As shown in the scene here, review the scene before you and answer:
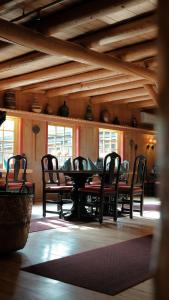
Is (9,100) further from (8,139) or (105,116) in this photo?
(105,116)

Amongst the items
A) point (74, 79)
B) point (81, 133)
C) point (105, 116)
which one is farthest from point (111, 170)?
point (105, 116)

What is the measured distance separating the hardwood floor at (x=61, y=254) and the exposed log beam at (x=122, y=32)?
247cm

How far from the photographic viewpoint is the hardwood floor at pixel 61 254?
7.05 feet

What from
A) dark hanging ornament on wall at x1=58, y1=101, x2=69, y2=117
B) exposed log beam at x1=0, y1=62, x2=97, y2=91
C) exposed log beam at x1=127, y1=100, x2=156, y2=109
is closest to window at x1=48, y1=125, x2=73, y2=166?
dark hanging ornament on wall at x1=58, y1=101, x2=69, y2=117

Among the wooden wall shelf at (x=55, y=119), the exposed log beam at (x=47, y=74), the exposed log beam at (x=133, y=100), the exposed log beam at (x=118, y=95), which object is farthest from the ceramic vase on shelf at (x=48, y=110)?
the exposed log beam at (x=133, y=100)

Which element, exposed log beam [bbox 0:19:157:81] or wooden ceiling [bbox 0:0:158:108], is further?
exposed log beam [bbox 0:19:157:81]

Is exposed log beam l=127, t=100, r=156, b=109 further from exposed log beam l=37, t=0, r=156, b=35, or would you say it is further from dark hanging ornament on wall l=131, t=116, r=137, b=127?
exposed log beam l=37, t=0, r=156, b=35

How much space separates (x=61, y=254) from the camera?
3.11m

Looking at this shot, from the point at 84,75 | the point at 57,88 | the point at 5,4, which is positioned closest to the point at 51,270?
the point at 5,4

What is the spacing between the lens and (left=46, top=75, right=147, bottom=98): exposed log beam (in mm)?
7336

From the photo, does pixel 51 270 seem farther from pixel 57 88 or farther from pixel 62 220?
pixel 57 88

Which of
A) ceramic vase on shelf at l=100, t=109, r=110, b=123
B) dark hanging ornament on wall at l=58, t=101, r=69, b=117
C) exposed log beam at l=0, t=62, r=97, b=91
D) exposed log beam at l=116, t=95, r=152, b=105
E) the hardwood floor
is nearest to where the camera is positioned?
the hardwood floor

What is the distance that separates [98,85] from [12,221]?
17.2ft

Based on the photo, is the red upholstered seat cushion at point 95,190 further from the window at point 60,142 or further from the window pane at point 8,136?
the window at point 60,142
